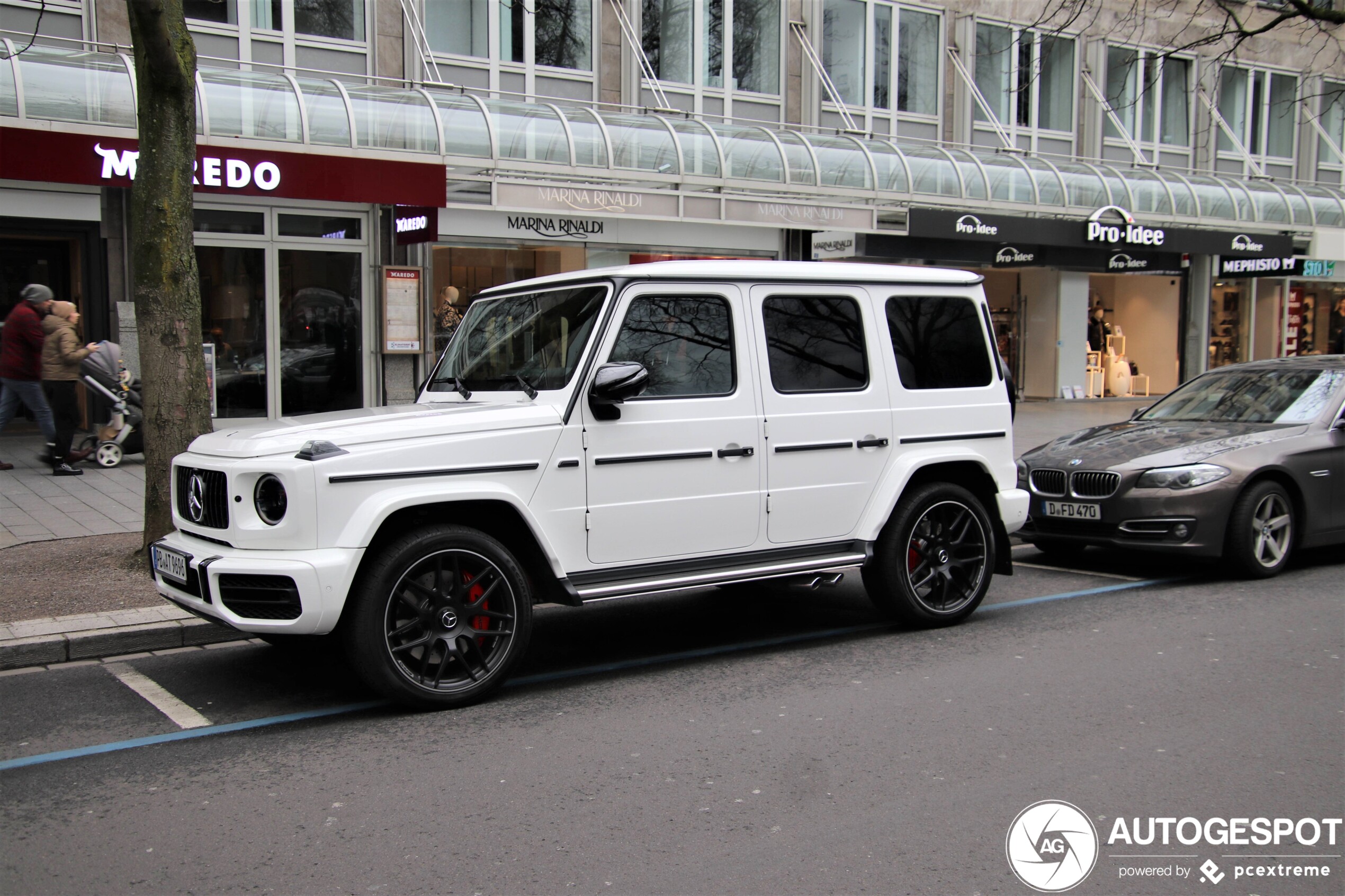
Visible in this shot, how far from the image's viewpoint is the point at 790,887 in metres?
3.50

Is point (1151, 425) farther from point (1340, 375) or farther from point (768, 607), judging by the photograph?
point (768, 607)

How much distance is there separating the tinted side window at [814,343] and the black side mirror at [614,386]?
0.95m

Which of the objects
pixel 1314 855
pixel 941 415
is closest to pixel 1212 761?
pixel 1314 855

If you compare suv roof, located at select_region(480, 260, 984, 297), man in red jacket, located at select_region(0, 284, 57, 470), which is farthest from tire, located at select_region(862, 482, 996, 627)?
man in red jacket, located at select_region(0, 284, 57, 470)

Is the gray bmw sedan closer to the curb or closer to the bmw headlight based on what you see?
the bmw headlight

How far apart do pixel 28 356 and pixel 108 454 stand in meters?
1.36

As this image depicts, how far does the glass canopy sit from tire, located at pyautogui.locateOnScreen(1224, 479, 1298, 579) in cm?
1062

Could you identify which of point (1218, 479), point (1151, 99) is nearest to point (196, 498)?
point (1218, 479)

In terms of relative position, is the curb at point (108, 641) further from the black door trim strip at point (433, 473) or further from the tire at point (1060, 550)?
the tire at point (1060, 550)

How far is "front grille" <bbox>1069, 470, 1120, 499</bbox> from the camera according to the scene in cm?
828

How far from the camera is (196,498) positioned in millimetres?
5449

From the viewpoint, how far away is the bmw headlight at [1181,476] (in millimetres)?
8094

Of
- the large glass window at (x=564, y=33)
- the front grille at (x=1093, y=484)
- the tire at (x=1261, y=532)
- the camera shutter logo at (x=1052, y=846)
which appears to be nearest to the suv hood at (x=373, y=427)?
the camera shutter logo at (x=1052, y=846)

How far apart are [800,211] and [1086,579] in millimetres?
10238
